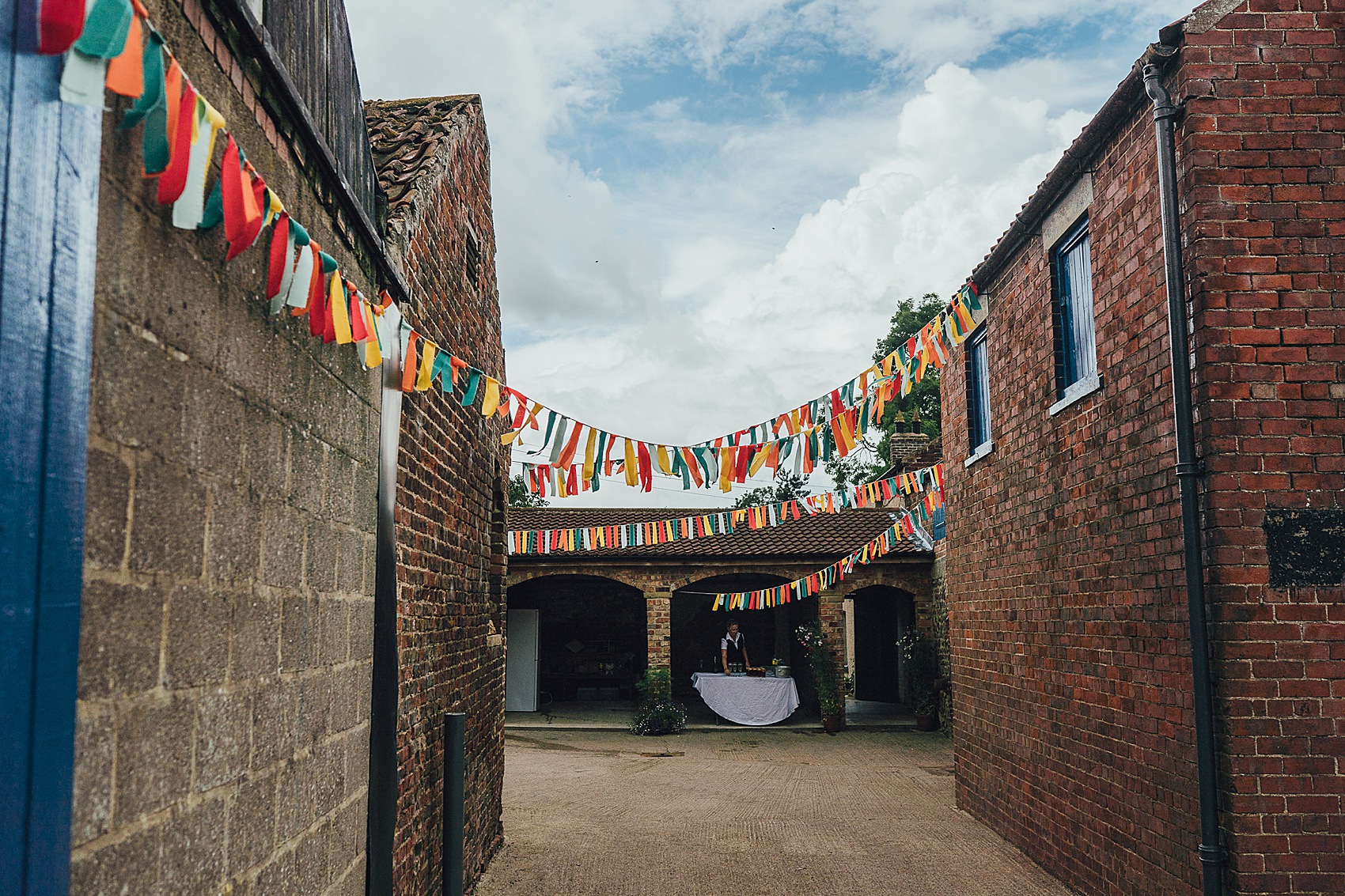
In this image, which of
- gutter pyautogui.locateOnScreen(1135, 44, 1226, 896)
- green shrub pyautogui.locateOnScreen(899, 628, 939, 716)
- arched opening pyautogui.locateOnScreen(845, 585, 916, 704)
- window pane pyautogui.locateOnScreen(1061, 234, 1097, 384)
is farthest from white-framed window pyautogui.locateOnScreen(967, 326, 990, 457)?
arched opening pyautogui.locateOnScreen(845, 585, 916, 704)

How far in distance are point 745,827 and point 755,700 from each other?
812 centimetres

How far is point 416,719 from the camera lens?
4855 mm

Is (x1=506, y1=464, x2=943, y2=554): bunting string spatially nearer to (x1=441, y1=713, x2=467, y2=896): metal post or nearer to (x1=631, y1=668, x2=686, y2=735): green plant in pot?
(x1=631, y1=668, x2=686, y2=735): green plant in pot

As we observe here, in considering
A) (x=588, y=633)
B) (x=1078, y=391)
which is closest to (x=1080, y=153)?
(x=1078, y=391)

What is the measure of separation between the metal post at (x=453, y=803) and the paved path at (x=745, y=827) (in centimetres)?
120

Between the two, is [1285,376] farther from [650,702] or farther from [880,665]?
[880,665]

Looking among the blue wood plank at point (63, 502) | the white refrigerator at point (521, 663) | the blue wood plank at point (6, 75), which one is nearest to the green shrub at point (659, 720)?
the white refrigerator at point (521, 663)

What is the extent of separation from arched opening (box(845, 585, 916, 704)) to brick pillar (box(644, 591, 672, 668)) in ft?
17.2

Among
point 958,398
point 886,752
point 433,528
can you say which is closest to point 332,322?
point 433,528

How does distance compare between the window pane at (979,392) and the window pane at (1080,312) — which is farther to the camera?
the window pane at (979,392)

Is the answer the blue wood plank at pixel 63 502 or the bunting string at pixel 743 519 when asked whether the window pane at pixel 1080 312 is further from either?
the blue wood plank at pixel 63 502

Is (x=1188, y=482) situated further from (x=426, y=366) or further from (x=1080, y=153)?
(x=426, y=366)

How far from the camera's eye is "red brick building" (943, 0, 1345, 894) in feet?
14.7

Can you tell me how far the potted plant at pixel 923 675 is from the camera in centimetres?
1634
